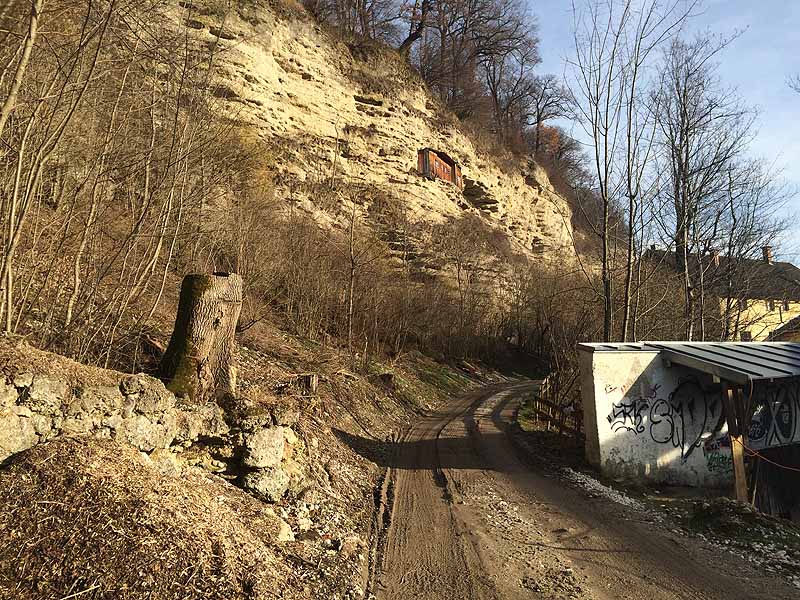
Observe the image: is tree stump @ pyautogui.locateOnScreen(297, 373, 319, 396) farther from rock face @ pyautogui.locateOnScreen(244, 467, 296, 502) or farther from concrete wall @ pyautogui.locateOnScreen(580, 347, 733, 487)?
concrete wall @ pyautogui.locateOnScreen(580, 347, 733, 487)

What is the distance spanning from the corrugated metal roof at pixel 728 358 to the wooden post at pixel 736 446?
→ 0.56m

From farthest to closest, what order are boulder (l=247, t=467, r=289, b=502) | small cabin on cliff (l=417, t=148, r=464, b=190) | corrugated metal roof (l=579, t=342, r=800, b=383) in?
1. small cabin on cliff (l=417, t=148, r=464, b=190)
2. corrugated metal roof (l=579, t=342, r=800, b=383)
3. boulder (l=247, t=467, r=289, b=502)

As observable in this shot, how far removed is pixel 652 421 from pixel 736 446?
1395mm

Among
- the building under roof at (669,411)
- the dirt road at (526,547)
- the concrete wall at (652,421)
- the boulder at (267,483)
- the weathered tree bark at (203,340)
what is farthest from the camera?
the concrete wall at (652,421)

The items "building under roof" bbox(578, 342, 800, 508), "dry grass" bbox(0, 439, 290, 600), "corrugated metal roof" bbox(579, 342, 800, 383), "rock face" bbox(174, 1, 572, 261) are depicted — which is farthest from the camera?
"rock face" bbox(174, 1, 572, 261)

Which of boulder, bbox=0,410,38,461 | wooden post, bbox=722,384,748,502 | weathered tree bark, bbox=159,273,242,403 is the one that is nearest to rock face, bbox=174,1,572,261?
wooden post, bbox=722,384,748,502

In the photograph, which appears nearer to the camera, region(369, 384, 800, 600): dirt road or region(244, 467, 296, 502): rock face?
region(369, 384, 800, 600): dirt road

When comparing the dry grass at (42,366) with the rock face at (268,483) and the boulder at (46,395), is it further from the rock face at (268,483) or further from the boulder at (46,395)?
the rock face at (268,483)

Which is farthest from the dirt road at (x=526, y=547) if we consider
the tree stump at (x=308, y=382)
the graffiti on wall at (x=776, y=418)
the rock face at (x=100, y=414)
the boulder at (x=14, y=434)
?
the graffiti on wall at (x=776, y=418)

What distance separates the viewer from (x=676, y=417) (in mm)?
8789

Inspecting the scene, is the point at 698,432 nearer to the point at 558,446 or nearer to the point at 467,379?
the point at 558,446

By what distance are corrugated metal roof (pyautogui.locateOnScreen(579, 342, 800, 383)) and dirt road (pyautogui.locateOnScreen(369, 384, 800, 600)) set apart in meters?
2.92

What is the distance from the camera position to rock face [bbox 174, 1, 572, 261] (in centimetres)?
2183

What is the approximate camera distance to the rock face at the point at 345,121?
21.8 m
